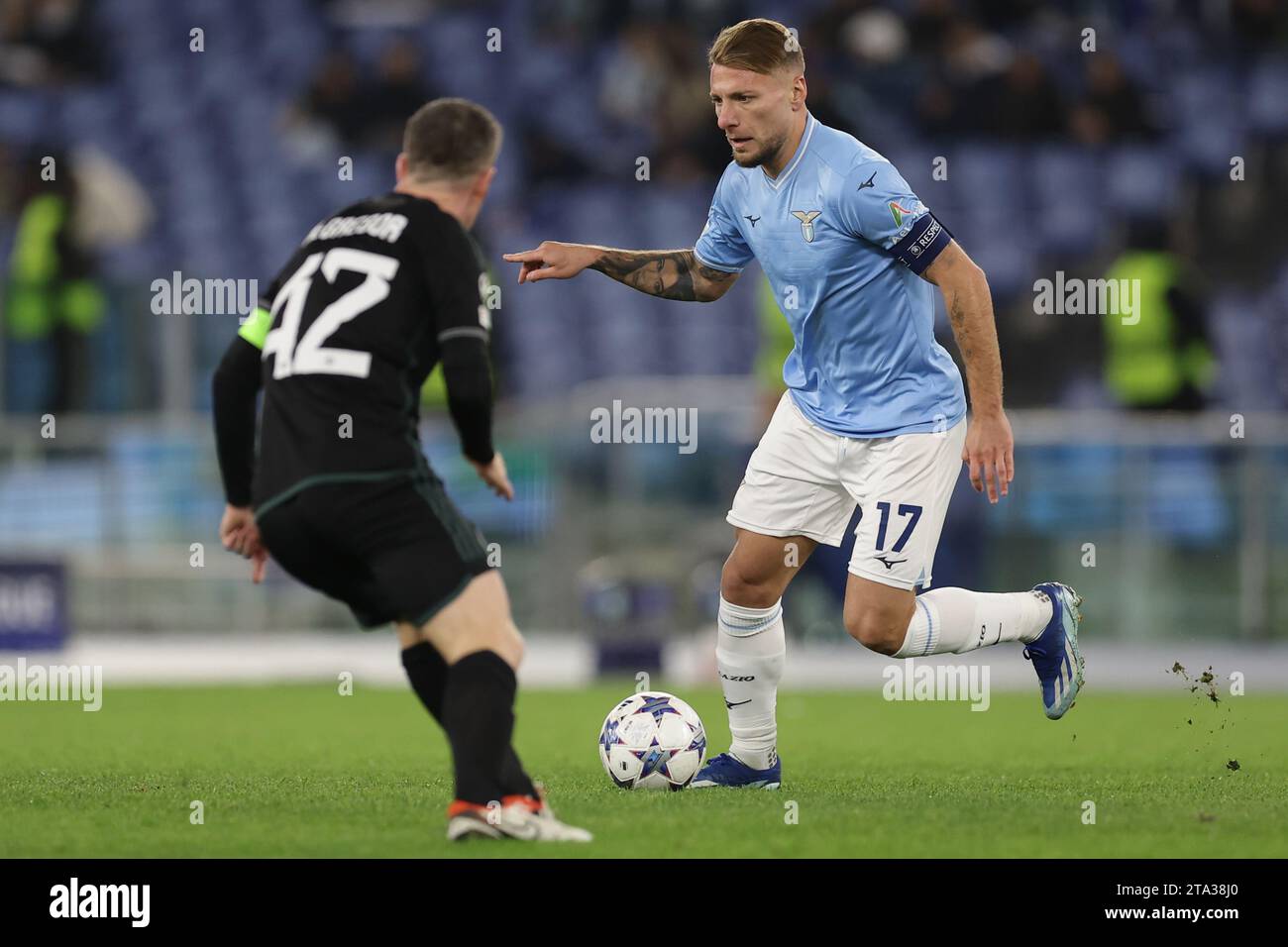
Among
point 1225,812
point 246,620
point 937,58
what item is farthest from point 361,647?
point 1225,812

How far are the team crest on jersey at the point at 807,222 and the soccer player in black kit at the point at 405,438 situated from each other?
128 centimetres

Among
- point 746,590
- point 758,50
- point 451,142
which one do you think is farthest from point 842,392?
point 451,142

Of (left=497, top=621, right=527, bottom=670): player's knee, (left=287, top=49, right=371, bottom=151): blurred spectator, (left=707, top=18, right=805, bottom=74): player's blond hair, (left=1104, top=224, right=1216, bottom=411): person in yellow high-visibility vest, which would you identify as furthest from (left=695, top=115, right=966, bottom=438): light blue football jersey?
(left=287, top=49, right=371, bottom=151): blurred spectator

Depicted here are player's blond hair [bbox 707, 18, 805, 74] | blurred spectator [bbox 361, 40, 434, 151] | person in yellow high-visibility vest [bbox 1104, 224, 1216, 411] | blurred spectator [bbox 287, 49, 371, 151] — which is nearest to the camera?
player's blond hair [bbox 707, 18, 805, 74]

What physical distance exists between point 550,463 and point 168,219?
6.38 meters

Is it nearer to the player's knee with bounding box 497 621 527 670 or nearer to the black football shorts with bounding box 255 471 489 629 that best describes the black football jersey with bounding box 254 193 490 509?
the black football shorts with bounding box 255 471 489 629

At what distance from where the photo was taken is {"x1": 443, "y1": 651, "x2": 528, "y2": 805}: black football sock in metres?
4.99

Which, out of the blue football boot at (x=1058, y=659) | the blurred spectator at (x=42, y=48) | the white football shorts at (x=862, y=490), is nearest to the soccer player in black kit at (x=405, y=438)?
the white football shorts at (x=862, y=490)

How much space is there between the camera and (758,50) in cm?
614

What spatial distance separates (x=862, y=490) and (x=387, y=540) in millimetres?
1857

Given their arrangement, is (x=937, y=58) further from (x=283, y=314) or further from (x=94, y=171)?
(x=283, y=314)

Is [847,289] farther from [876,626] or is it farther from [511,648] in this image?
[511,648]

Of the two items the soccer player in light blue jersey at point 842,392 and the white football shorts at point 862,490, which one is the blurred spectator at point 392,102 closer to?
the soccer player in light blue jersey at point 842,392

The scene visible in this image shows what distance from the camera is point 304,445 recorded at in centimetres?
509
